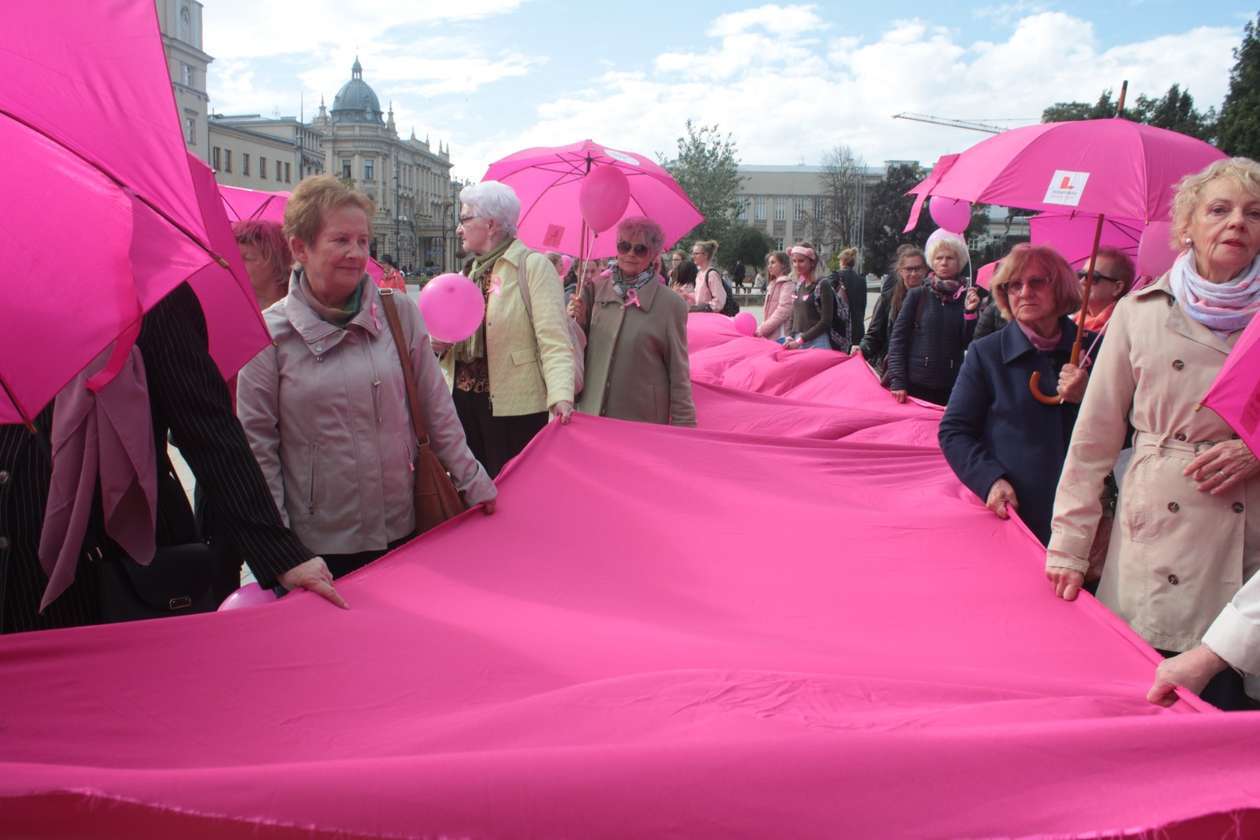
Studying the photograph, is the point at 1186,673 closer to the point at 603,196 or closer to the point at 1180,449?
the point at 1180,449

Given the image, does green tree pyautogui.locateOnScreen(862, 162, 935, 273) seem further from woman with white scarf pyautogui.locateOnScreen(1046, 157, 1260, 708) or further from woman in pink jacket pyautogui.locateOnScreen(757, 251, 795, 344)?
woman with white scarf pyautogui.locateOnScreen(1046, 157, 1260, 708)

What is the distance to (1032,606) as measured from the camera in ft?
9.78

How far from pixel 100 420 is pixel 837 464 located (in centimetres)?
298

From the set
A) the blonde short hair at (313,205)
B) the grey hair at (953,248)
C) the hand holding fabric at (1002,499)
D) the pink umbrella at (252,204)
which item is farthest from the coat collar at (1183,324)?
the pink umbrella at (252,204)

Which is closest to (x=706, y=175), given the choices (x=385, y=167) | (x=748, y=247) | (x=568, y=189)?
(x=748, y=247)

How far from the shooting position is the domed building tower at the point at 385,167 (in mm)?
118938

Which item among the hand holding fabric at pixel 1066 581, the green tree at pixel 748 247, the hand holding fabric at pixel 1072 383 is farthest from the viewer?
the green tree at pixel 748 247

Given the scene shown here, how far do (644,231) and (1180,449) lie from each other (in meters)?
3.16

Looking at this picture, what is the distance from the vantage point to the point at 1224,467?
105 inches

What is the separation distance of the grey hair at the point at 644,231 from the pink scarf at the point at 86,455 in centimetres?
329

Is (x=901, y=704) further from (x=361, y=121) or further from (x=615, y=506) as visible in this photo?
(x=361, y=121)

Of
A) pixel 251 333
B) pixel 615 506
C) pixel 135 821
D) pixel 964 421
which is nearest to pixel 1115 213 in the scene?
pixel 964 421

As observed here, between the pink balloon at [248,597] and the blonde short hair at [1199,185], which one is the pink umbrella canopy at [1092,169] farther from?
the pink balloon at [248,597]

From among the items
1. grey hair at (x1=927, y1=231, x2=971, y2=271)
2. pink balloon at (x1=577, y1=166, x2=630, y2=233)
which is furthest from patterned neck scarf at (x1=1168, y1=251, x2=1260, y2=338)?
grey hair at (x1=927, y1=231, x2=971, y2=271)
